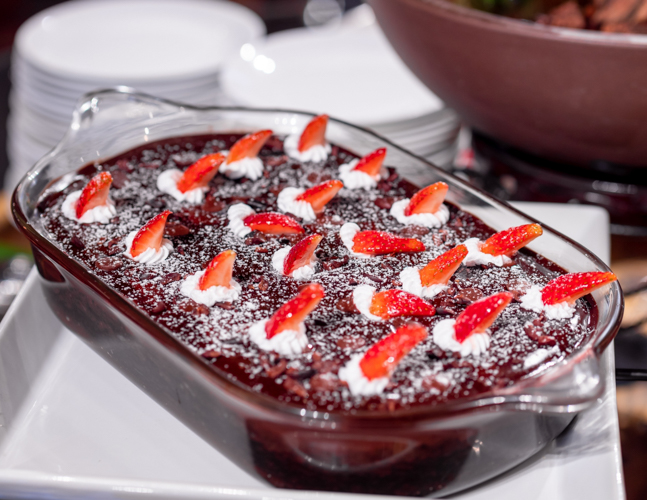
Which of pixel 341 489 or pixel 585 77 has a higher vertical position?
pixel 585 77

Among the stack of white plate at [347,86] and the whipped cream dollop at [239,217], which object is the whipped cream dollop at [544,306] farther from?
the stack of white plate at [347,86]

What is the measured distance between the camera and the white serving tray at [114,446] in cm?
89

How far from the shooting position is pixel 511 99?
1334 mm

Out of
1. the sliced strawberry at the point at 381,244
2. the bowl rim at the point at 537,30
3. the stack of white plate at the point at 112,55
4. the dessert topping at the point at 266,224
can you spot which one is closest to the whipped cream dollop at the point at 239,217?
the dessert topping at the point at 266,224

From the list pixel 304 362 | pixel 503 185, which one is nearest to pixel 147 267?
pixel 304 362

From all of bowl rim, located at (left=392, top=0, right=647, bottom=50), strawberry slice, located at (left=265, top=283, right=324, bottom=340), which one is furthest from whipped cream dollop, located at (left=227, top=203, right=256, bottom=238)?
bowl rim, located at (left=392, top=0, right=647, bottom=50)

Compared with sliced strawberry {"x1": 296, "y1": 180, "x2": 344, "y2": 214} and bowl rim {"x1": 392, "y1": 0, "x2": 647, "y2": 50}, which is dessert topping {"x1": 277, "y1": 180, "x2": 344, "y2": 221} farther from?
bowl rim {"x1": 392, "y1": 0, "x2": 647, "y2": 50}

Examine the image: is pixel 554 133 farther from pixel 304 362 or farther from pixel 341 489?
pixel 341 489

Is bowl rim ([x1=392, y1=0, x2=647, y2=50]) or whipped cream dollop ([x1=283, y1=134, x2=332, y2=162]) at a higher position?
bowl rim ([x1=392, y1=0, x2=647, y2=50])

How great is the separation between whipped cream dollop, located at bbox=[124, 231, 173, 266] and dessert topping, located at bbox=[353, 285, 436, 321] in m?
0.36

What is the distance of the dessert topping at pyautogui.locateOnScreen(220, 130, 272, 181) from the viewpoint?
4.73 feet

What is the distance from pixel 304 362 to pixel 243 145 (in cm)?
61

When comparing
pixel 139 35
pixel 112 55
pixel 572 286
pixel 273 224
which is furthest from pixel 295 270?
pixel 139 35

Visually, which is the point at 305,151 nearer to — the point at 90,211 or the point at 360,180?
the point at 360,180
